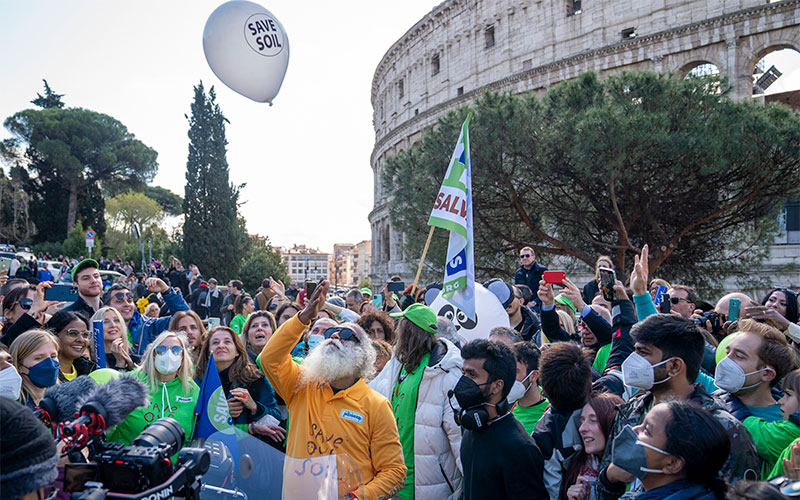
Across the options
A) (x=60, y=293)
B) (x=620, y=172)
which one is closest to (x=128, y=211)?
(x=60, y=293)

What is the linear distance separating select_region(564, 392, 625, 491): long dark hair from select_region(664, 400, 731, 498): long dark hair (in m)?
0.74

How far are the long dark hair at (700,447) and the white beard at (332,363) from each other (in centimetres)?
153

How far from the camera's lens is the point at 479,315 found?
541 cm

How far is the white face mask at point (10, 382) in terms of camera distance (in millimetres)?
2867

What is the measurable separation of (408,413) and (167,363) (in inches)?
58.8

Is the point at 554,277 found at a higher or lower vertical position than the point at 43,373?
higher

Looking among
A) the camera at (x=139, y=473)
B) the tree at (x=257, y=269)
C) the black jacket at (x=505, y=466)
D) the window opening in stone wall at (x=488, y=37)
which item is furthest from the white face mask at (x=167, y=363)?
the window opening in stone wall at (x=488, y=37)

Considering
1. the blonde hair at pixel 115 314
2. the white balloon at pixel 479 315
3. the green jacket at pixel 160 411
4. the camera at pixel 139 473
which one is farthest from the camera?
the white balloon at pixel 479 315

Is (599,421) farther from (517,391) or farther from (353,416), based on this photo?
(353,416)

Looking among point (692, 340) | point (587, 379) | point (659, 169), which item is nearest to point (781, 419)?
point (692, 340)

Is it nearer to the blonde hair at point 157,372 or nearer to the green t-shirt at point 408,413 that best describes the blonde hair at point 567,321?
the green t-shirt at point 408,413

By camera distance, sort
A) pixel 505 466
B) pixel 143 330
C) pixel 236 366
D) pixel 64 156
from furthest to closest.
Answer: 1. pixel 64 156
2. pixel 143 330
3. pixel 236 366
4. pixel 505 466

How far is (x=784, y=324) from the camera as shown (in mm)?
3885

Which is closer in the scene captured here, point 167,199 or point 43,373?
point 43,373
